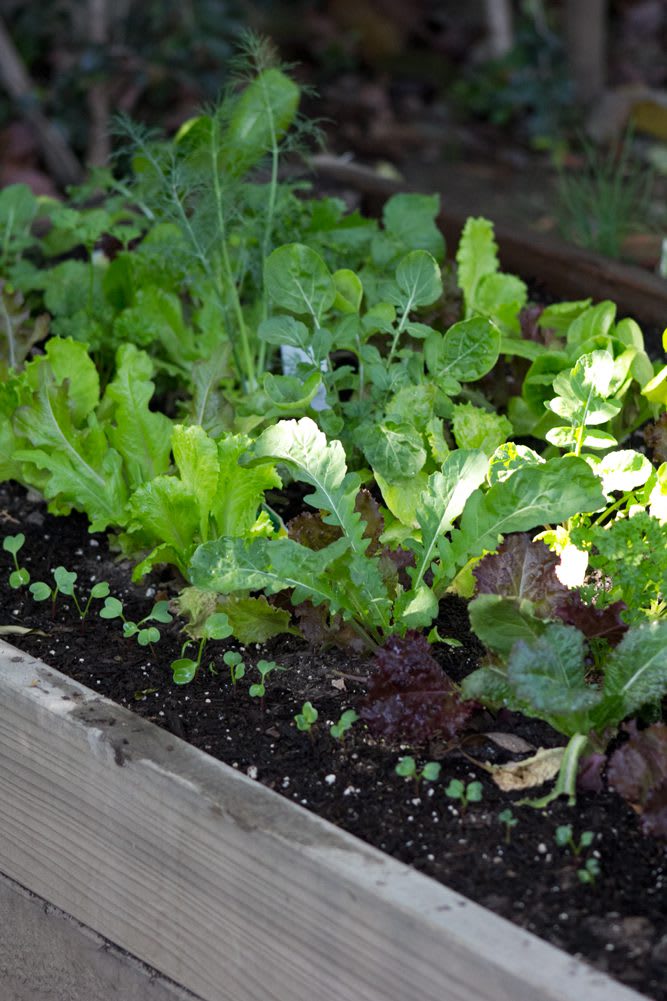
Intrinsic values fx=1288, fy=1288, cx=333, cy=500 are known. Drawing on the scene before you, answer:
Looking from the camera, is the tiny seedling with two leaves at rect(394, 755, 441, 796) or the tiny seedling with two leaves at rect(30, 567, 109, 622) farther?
the tiny seedling with two leaves at rect(30, 567, 109, 622)

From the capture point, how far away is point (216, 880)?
4.51 feet

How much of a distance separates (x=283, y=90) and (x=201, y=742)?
45.7 inches

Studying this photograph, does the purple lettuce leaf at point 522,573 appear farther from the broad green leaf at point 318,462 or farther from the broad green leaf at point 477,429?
the broad green leaf at point 477,429

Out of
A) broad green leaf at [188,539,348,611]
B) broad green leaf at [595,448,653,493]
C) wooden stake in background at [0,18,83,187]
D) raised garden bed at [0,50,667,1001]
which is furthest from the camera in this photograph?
wooden stake in background at [0,18,83,187]

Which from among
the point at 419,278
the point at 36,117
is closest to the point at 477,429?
the point at 419,278

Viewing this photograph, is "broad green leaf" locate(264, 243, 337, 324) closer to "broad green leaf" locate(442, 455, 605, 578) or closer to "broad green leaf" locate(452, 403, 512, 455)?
"broad green leaf" locate(452, 403, 512, 455)

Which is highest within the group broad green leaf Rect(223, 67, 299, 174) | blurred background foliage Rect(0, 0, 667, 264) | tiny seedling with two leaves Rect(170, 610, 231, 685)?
broad green leaf Rect(223, 67, 299, 174)

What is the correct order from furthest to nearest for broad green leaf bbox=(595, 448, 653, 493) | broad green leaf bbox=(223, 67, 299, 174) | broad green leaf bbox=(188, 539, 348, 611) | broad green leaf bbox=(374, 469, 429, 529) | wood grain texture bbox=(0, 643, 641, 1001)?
broad green leaf bbox=(223, 67, 299, 174) < broad green leaf bbox=(374, 469, 429, 529) < broad green leaf bbox=(595, 448, 653, 493) < broad green leaf bbox=(188, 539, 348, 611) < wood grain texture bbox=(0, 643, 641, 1001)

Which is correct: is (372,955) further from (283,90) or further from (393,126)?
(393,126)

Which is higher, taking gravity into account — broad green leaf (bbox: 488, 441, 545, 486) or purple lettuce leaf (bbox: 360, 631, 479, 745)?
broad green leaf (bbox: 488, 441, 545, 486)

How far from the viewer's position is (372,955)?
1.24 m

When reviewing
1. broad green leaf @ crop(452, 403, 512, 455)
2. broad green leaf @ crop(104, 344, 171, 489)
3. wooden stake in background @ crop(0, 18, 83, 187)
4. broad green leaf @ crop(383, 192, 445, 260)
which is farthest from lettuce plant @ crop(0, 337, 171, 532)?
wooden stake in background @ crop(0, 18, 83, 187)

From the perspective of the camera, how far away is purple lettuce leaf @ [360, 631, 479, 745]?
1452 millimetres

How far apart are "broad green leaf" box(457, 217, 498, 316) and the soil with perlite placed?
2.28 feet
